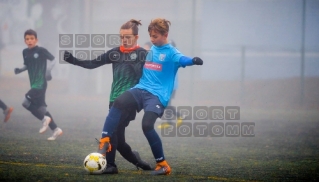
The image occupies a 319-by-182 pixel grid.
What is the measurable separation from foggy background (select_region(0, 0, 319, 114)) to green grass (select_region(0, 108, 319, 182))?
723 centimetres

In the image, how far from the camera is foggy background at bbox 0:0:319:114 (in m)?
20.6

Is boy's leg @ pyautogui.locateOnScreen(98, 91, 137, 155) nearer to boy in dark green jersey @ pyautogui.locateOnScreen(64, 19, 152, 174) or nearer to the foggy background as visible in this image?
boy in dark green jersey @ pyautogui.locateOnScreen(64, 19, 152, 174)

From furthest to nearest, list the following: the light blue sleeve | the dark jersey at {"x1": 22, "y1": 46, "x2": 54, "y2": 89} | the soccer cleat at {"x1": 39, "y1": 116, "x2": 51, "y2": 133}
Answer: the dark jersey at {"x1": 22, "y1": 46, "x2": 54, "y2": 89}
the soccer cleat at {"x1": 39, "y1": 116, "x2": 51, "y2": 133}
the light blue sleeve

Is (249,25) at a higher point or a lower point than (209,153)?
higher

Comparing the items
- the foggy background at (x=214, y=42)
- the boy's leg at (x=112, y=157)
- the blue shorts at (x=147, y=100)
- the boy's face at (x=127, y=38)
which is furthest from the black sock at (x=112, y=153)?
the foggy background at (x=214, y=42)

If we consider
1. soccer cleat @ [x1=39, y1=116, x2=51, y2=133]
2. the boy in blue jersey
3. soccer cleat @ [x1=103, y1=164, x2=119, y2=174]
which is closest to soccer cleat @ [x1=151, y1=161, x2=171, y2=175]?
the boy in blue jersey

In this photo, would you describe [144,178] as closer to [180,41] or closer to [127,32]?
[127,32]

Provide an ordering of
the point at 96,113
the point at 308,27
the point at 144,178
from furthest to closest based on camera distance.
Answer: the point at 308,27 < the point at 96,113 < the point at 144,178

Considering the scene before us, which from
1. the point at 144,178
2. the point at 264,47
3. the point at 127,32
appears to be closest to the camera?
the point at 144,178

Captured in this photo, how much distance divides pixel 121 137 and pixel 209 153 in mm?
2665

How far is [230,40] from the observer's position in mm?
22562

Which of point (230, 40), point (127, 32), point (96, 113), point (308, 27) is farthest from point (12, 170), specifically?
point (230, 40)

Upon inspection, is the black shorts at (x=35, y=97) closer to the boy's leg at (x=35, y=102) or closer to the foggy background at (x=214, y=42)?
the boy's leg at (x=35, y=102)

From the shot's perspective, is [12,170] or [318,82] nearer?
[12,170]
